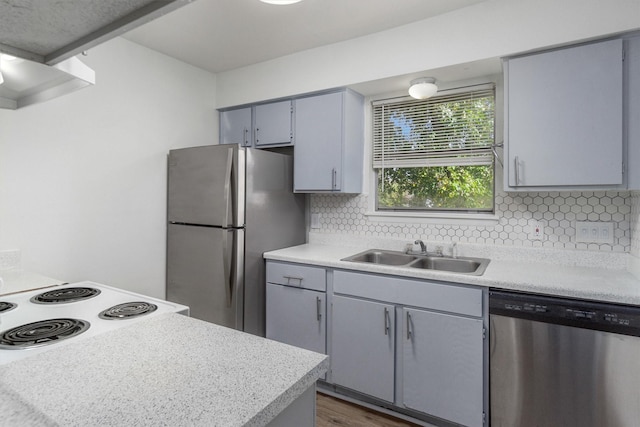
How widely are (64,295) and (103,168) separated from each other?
4.03ft

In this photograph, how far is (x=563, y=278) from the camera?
5.86 feet

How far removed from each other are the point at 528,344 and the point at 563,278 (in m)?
0.40

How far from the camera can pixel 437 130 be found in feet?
8.61

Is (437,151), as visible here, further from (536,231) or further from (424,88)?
(536,231)

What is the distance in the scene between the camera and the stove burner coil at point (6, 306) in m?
1.31

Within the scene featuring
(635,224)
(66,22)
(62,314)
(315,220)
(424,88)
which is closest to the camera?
(66,22)

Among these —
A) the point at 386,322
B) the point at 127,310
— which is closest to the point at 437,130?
the point at 386,322

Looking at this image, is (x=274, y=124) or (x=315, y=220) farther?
(x=315, y=220)

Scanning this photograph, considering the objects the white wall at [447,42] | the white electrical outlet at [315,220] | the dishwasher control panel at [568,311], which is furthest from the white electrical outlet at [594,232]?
the white electrical outlet at [315,220]

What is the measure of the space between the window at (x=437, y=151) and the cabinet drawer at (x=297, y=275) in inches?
33.9

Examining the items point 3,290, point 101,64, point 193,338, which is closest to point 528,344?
point 193,338

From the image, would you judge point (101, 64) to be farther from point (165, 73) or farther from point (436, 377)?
point (436, 377)

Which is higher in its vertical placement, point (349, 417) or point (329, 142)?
point (329, 142)

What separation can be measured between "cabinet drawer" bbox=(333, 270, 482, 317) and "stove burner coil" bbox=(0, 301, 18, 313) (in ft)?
5.20
